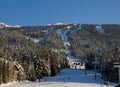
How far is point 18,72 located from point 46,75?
1154 inches

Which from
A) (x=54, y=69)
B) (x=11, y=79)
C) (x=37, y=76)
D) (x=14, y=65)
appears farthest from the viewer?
(x=54, y=69)

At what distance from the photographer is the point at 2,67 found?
383 ft

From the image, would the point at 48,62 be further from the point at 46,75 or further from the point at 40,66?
the point at 40,66

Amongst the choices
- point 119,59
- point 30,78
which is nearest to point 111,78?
point 119,59

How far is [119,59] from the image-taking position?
133500 mm

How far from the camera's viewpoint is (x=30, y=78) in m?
135

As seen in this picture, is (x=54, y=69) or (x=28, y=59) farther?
(x=54, y=69)

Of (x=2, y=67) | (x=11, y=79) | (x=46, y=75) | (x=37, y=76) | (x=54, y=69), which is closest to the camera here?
(x=2, y=67)

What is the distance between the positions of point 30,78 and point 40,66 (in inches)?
495

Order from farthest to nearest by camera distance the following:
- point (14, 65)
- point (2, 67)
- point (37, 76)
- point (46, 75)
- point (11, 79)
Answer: point (46, 75)
point (37, 76)
point (14, 65)
point (11, 79)
point (2, 67)

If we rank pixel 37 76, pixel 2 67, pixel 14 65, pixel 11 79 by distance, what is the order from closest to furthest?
pixel 2 67 < pixel 11 79 < pixel 14 65 < pixel 37 76

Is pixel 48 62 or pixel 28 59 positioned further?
pixel 48 62

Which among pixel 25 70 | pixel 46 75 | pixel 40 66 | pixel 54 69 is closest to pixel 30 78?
pixel 25 70

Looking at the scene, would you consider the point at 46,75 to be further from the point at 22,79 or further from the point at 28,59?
the point at 22,79
